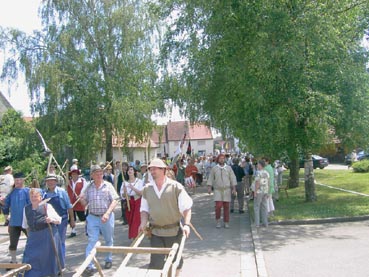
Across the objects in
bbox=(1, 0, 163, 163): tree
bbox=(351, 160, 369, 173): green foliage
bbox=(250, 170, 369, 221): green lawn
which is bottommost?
bbox=(250, 170, 369, 221): green lawn

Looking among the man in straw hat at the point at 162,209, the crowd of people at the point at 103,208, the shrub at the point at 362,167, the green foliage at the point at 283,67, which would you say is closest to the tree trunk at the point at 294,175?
the green foliage at the point at 283,67

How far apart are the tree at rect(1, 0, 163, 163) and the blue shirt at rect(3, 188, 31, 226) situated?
638 inches

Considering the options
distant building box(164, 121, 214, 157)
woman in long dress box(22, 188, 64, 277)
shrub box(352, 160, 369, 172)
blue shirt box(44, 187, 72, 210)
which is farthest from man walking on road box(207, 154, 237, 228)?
distant building box(164, 121, 214, 157)

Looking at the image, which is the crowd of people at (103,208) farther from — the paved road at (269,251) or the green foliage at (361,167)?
the green foliage at (361,167)

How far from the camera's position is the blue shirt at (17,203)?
8500 millimetres

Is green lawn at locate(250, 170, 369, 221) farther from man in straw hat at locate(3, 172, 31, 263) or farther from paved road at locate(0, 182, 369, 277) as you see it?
man in straw hat at locate(3, 172, 31, 263)

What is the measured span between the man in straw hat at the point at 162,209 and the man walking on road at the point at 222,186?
646cm

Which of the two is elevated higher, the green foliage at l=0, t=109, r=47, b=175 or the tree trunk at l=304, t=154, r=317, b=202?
the green foliage at l=0, t=109, r=47, b=175

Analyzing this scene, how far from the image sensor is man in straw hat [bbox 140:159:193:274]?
549 cm

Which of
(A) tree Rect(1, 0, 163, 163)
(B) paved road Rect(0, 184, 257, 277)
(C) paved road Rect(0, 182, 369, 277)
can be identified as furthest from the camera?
(A) tree Rect(1, 0, 163, 163)

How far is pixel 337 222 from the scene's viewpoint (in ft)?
38.8

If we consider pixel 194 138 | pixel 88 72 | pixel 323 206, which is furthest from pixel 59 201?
pixel 194 138

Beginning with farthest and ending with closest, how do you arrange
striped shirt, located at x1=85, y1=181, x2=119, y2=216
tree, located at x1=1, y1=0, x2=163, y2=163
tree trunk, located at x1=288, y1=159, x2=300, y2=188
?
tree, located at x1=1, y1=0, x2=163, y2=163
tree trunk, located at x1=288, y1=159, x2=300, y2=188
striped shirt, located at x1=85, y1=181, x2=119, y2=216

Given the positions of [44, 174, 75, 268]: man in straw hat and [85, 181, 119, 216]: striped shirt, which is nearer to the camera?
[44, 174, 75, 268]: man in straw hat
